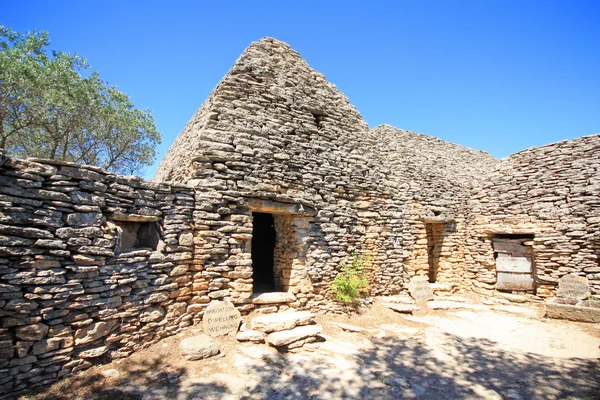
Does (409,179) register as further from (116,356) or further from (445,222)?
(116,356)

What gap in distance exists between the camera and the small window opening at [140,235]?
5434mm

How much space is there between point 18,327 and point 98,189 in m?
2.14

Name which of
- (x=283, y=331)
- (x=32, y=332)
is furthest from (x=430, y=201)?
(x=32, y=332)

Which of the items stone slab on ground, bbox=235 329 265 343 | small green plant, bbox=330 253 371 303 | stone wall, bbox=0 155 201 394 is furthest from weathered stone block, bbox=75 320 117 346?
small green plant, bbox=330 253 371 303

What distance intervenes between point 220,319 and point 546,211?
1098 centimetres

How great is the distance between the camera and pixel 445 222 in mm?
11773

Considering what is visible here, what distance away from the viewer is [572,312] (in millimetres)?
7941

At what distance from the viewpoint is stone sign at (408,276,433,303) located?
9.43m

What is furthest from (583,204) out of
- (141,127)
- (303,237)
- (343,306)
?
(141,127)

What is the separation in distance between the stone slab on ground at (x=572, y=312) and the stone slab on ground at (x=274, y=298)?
7.46 metres

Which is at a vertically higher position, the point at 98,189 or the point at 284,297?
the point at 98,189

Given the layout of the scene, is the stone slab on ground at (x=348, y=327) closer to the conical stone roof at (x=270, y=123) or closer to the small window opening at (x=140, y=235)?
the conical stone roof at (x=270, y=123)

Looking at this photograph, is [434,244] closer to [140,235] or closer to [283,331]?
[283,331]

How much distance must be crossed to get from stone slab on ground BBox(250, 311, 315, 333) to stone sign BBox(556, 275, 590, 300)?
328 inches
